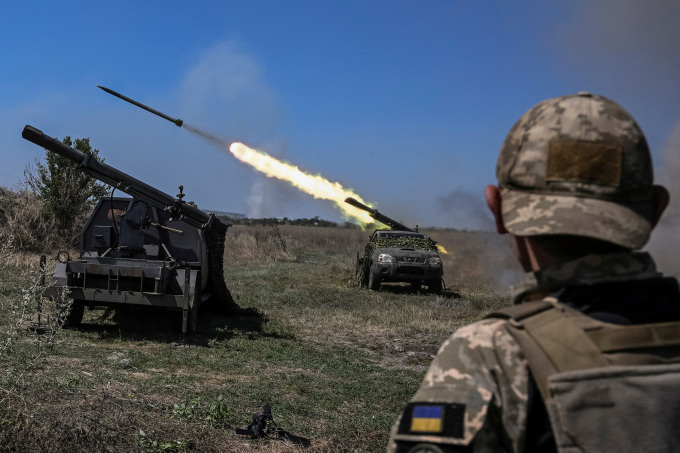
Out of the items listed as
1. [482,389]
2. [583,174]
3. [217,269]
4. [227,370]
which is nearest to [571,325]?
[482,389]

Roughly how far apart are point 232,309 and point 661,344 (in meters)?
11.5

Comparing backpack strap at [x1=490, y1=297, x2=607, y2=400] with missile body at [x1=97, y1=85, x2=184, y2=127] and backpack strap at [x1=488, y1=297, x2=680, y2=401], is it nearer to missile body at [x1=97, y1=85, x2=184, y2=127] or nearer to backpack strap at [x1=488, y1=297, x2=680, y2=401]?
backpack strap at [x1=488, y1=297, x2=680, y2=401]

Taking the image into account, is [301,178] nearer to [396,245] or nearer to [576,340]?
[396,245]

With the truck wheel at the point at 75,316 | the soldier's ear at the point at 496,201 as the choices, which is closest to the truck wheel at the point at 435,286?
the truck wheel at the point at 75,316

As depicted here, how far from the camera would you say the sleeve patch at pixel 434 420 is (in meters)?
1.44

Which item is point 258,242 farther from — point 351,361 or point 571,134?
point 571,134

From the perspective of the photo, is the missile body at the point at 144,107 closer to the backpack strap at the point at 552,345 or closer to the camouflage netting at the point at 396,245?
the camouflage netting at the point at 396,245

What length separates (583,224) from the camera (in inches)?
61.1

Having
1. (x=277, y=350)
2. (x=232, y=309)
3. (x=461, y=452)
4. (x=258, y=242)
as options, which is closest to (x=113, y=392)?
(x=277, y=350)

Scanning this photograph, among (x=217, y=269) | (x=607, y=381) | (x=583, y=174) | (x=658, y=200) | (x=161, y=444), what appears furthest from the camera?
(x=217, y=269)

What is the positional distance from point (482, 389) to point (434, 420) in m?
0.12

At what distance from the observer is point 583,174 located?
1.58 meters

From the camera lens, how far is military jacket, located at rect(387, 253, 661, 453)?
1.45m

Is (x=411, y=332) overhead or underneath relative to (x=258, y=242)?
underneath
